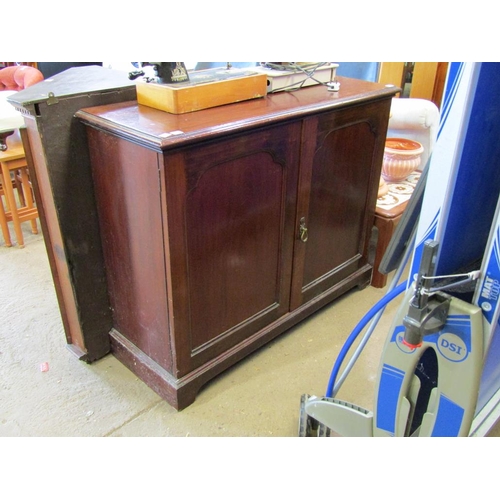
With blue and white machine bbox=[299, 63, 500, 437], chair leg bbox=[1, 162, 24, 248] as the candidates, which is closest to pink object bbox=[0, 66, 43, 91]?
chair leg bbox=[1, 162, 24, 248]

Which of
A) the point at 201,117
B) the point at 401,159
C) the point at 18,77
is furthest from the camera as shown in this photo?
the point at 18,77

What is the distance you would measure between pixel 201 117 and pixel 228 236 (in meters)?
0.39

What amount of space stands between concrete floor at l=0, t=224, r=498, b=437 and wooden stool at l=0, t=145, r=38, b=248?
58cm

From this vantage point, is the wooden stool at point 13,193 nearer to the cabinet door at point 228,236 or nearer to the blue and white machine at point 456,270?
the cabinet door at point 228,236

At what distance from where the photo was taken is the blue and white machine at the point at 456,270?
926 mm

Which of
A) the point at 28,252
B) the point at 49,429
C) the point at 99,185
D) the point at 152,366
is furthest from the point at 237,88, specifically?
the point at 28,252

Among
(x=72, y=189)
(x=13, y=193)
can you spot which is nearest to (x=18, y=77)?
(x=13, y=193)

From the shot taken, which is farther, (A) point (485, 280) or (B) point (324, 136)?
(B) point (324, 136)

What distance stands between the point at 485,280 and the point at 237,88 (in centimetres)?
103

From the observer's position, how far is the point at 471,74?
88 centimetres

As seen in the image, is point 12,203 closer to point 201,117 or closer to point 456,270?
point 201,117

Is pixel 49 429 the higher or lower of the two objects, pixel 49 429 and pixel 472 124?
the lower

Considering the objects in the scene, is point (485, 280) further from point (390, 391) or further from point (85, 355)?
point (85, 355)

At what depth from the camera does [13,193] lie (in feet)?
8.63
